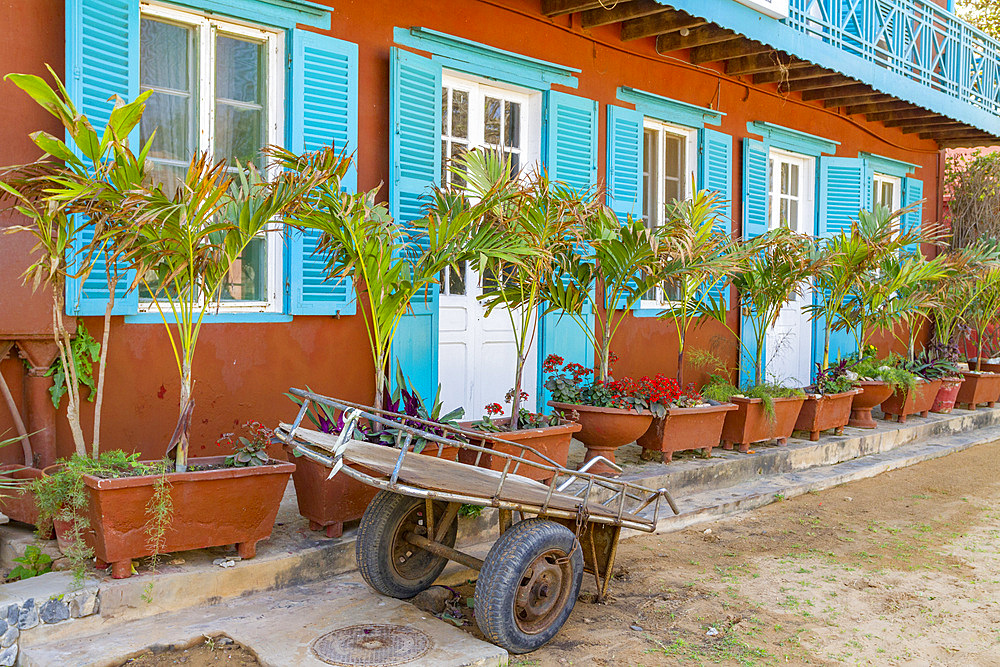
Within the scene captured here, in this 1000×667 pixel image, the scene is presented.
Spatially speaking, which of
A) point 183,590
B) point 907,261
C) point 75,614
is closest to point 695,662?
point 183,590

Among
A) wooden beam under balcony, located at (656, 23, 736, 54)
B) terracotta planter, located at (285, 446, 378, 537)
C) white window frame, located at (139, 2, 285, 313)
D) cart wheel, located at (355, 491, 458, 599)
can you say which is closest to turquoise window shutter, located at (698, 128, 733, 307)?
wooden beam under balcony, located at (656, 23, 736, 54)

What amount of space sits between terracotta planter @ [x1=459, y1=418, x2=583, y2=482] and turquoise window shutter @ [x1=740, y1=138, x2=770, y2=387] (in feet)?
11.9

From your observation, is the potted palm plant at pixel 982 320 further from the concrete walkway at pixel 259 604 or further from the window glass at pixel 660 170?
the concrete walkway at pixel 259 604

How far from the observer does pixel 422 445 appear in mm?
4355

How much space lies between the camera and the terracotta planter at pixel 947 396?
9500 mm

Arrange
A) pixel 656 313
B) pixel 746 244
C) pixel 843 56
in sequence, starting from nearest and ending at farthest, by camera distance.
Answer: pixel 746 244 < pixel 656 313 < pixel 843 56

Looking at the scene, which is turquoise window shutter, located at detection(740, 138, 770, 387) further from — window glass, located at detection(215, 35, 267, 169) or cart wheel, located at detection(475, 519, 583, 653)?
cart wheel, located at detection(475, 519, 583, 653)

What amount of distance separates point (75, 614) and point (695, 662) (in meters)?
2.50

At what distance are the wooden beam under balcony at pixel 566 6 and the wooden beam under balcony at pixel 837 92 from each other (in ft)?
11.7

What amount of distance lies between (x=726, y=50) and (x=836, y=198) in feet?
9.22

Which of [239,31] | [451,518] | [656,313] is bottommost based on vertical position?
[451,518]

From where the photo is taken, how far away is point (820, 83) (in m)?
8.72

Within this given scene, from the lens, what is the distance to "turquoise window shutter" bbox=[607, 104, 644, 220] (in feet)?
23.2

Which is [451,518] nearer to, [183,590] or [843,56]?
[183,590]
